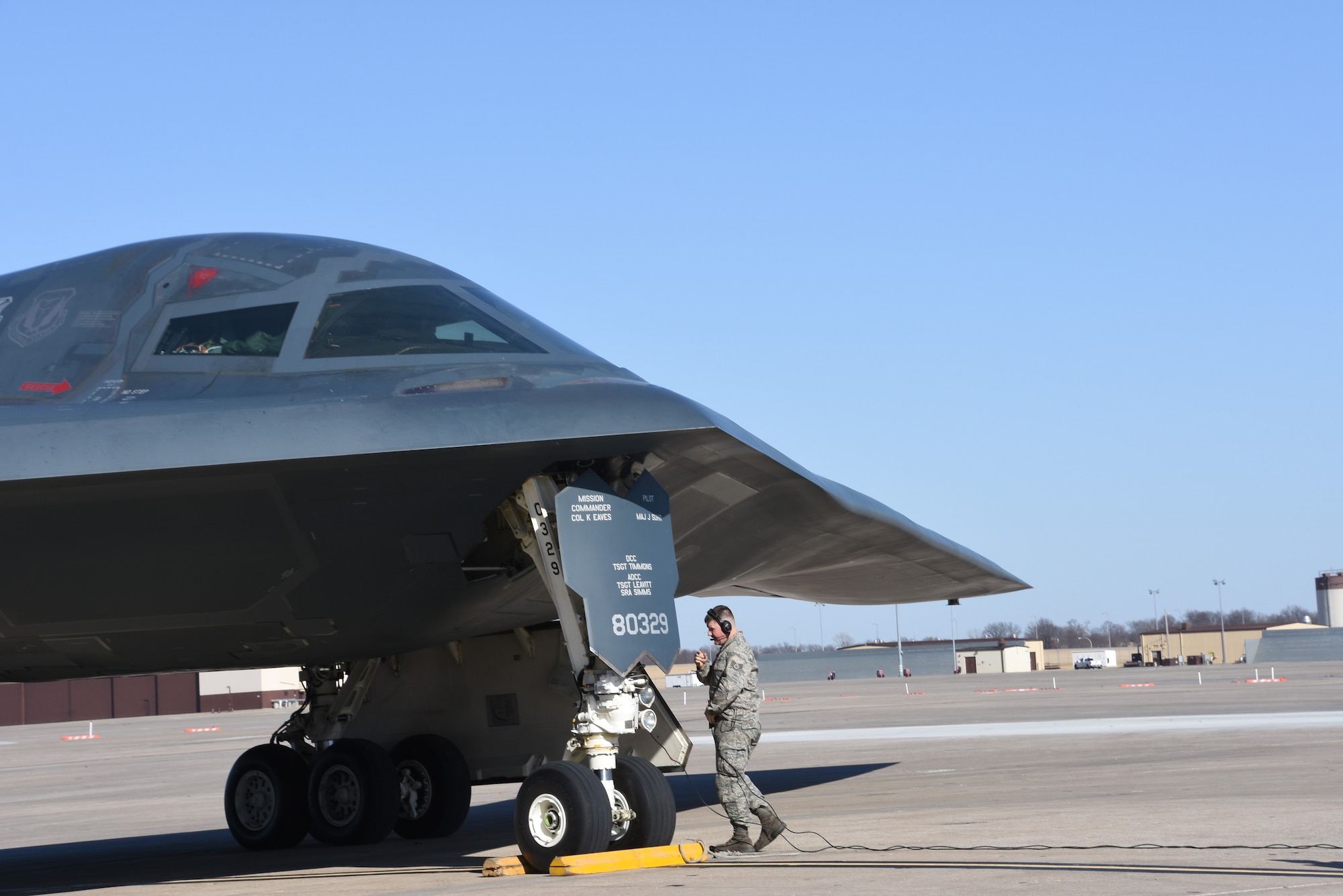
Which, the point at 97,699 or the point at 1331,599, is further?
the point at 1331,599

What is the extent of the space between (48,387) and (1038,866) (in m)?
6.79

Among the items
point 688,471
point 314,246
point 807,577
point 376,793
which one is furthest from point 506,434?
point 807,577

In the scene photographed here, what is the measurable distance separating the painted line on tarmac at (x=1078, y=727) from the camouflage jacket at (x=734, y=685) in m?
15.1

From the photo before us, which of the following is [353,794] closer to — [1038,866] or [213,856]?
[213,856]

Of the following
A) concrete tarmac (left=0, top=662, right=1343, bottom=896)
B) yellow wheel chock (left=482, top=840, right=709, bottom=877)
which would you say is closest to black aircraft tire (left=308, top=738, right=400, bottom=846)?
concrete tarmac (left=0, top=662, right=1343, bottom=896)

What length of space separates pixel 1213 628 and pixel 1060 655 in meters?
16.5

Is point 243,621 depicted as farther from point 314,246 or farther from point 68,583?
point 314,246

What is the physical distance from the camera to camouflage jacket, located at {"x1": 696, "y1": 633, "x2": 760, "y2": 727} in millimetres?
9484

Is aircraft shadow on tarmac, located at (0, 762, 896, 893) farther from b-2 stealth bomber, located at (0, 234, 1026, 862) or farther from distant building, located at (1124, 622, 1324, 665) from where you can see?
distant building, located at (1124, 622, 1324, 665)

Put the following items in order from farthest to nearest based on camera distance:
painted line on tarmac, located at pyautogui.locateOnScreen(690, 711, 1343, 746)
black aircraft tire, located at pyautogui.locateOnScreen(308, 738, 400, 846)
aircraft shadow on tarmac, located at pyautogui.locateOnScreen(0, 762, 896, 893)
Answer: painted line on tarmac, located at pyautogui.locateOnScreen(690, 711, 1343, 746) < black aircraft tire, located at pyautogui.locateOnScreen(308, 738, 400, 846) < aircraft shadow on tarmac, located at pyautogui.locateOnScreen(0, 762, 896, 893)

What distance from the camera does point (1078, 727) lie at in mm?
25469

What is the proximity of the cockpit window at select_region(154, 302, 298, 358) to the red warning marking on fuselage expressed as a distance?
2.09ft

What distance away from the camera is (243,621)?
31.1ft

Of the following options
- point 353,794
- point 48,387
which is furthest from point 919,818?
point 48,387
